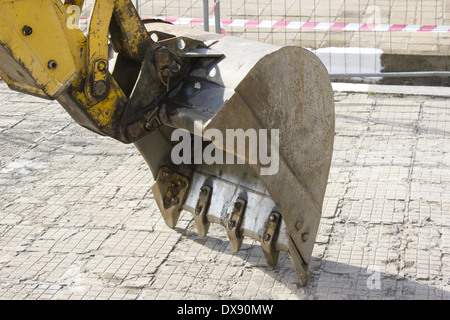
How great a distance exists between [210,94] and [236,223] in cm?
97

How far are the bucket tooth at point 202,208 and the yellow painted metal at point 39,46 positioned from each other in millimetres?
1356

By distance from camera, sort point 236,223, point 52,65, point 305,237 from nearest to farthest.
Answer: point 52,65 → point 305,237 → point 236,223

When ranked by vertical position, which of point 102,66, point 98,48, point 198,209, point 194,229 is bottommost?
point 194,229

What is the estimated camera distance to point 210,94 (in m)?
4.32

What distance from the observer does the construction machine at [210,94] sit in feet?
13.3

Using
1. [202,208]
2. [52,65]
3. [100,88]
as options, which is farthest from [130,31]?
[202,208]

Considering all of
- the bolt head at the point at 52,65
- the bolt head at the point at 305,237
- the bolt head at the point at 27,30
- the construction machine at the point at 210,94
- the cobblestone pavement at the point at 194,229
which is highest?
the bolt head at the point at 27,30

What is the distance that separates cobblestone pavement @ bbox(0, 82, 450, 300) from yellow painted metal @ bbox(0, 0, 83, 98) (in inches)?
57.2

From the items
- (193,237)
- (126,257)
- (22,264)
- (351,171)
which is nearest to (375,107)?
(351,171)

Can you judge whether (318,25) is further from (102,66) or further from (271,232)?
(102,66)

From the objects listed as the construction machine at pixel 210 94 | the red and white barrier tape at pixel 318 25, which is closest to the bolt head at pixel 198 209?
the construction machine at pixel 210 94

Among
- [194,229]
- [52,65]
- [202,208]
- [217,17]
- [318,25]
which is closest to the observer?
[52,65]

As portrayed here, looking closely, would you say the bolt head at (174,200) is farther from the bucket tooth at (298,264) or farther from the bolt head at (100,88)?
the bolt head at (100,88)

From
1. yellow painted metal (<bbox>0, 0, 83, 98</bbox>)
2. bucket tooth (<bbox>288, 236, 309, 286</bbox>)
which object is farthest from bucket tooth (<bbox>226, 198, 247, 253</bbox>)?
yellow painted metal (<bbox>0, 0, 83, 98</bbox>)
